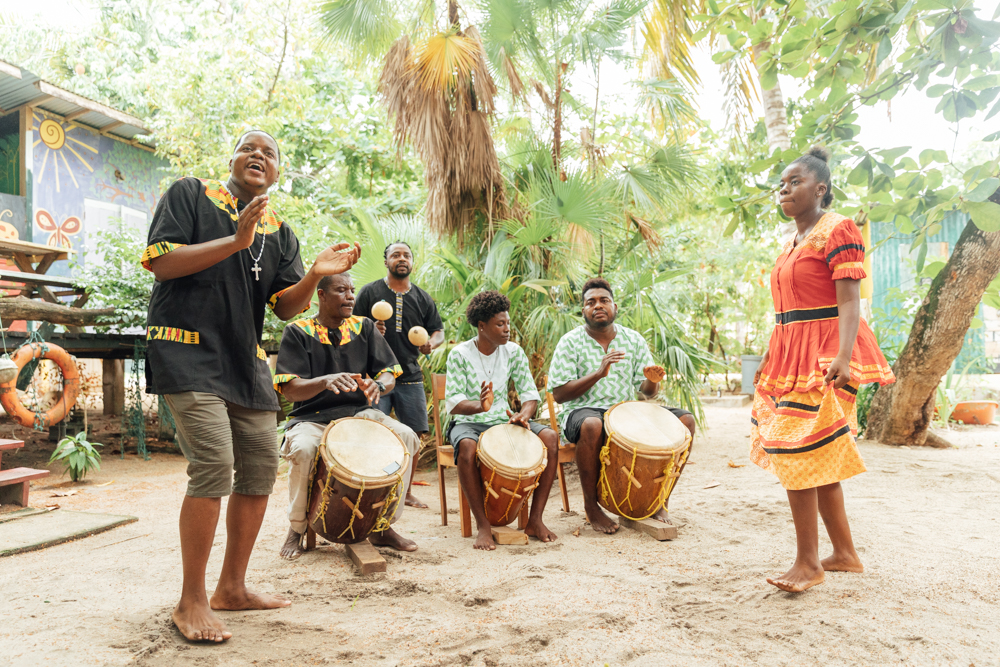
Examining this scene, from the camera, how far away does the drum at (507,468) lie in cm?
358

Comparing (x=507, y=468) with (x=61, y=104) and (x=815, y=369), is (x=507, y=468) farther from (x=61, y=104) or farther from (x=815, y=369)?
(x=61, y=104)

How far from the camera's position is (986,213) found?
314 cm

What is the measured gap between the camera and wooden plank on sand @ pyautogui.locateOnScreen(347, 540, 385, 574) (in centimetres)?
312

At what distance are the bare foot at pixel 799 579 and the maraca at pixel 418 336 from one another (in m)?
2.68

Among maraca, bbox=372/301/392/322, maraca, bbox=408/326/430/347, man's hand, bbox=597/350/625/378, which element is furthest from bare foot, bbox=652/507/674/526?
maraca, bbox=372/301/392/322

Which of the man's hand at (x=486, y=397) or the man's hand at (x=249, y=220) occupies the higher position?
the man's hand at (x=249, y=220)

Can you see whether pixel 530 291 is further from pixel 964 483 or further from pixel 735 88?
pixel 735 88

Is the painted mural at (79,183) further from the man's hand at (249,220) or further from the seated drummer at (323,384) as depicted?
the man's hand at (249,220)

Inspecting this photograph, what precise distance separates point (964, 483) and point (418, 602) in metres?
4.28

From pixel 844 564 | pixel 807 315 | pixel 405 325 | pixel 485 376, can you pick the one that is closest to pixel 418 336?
pixel 405 325

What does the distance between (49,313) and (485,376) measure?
A: 519 cm

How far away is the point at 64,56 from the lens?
15.1 metres

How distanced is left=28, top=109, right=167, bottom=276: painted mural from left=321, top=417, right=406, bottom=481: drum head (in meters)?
7.85

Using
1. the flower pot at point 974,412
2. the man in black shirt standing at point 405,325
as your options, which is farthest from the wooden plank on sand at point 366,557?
the flower pot at point 974,412
